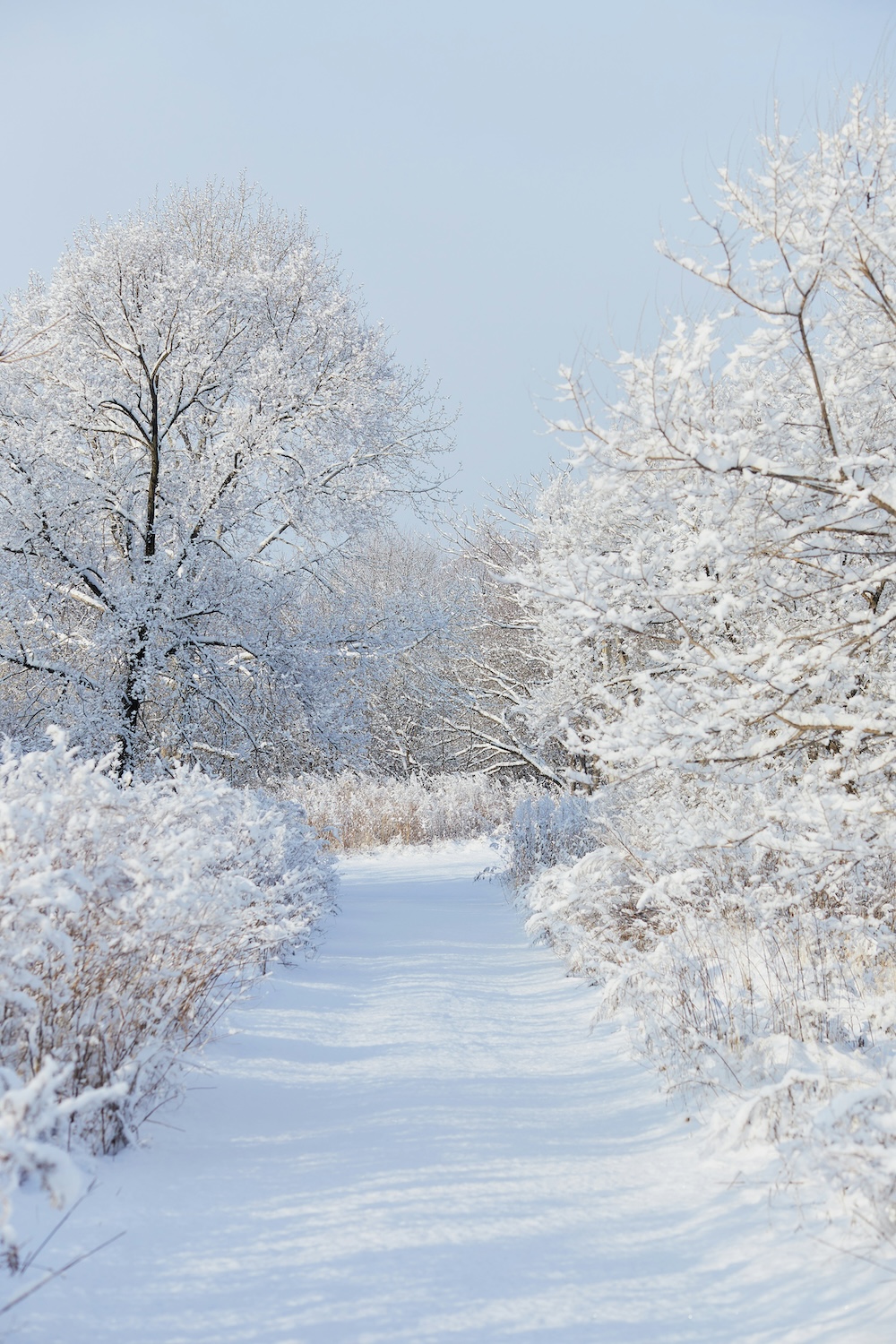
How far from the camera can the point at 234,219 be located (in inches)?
626

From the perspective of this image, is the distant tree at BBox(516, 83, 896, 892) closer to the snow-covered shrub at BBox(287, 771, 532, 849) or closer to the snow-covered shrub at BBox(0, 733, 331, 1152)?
the snow-covered shrub at BBox(0, 733, 331, 1152)

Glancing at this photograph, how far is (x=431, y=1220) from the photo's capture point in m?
2.61

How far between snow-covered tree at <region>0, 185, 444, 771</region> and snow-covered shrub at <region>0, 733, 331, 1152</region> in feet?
22.8

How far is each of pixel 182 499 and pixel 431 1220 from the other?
408 inches

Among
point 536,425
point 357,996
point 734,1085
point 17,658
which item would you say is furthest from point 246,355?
point 734,1085

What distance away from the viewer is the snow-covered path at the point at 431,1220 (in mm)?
2109

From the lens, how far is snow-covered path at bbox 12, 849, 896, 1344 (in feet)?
6.92

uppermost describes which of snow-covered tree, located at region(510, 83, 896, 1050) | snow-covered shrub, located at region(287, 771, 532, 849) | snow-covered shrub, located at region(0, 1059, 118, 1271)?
snow-covered tree, located at region(510, 83, 896, 1050)

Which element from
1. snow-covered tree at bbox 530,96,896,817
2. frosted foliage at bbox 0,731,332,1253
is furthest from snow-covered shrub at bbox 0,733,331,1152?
snow-covered tree at bbox 530,96,896,817

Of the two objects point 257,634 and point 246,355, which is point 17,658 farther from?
point 246,355

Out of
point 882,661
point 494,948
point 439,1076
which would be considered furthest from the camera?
point 494,948

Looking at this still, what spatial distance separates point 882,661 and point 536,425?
103 inches

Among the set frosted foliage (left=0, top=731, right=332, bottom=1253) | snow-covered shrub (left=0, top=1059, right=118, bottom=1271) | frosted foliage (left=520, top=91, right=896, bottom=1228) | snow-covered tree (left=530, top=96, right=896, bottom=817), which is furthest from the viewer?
snow-covered tree (left=530, top=96, right=896, bottom=817)

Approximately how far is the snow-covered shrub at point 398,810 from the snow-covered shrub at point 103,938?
43.3 feet
